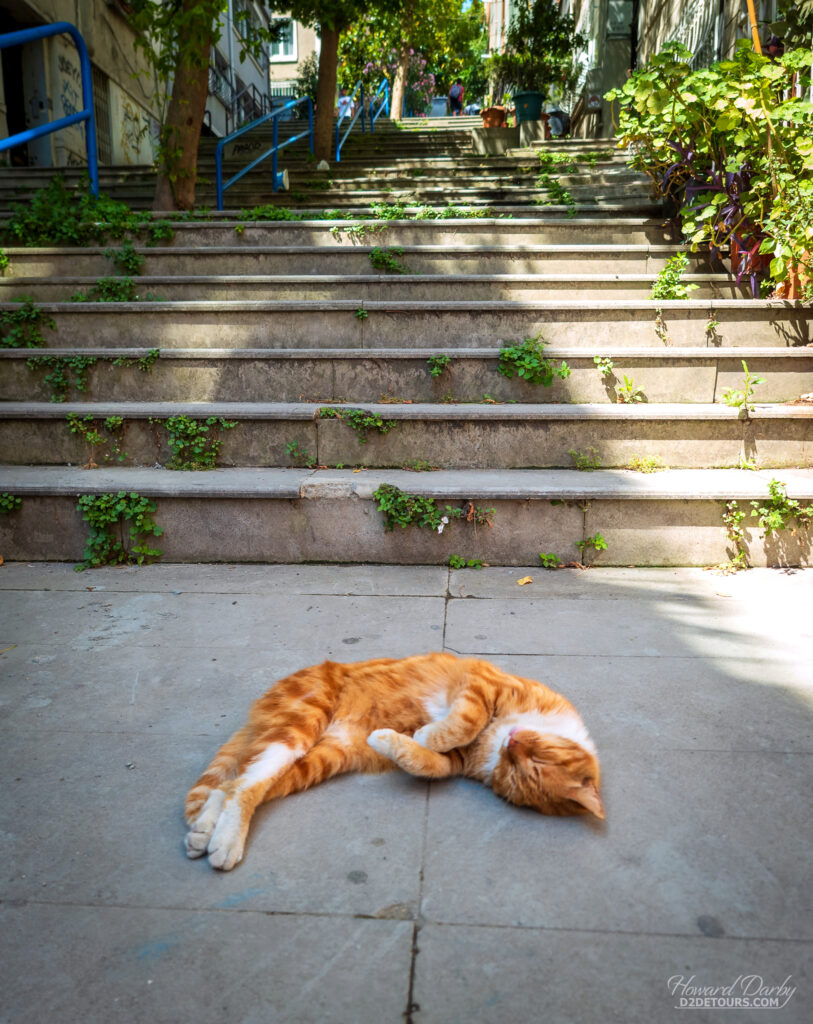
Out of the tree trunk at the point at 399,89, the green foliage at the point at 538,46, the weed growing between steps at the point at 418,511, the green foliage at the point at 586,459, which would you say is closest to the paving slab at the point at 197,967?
the weed growing between steps at the point at 418,511

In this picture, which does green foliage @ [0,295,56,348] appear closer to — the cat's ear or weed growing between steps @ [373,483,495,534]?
weed growing between steps @ [373,483,495,534]

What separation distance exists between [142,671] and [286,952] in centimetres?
138

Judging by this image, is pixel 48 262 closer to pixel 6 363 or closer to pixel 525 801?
pixel 6 363

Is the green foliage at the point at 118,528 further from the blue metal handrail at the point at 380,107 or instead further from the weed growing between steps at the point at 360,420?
the blue metal handrail at the point at 380,107

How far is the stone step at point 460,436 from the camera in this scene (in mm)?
4023

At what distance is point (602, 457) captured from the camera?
4.10 m

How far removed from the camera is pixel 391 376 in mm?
4535

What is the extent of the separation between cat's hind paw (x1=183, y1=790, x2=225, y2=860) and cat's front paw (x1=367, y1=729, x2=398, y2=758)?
15.3 inches

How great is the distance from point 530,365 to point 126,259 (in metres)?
3.18

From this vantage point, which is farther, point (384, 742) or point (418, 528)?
point (418, 528)

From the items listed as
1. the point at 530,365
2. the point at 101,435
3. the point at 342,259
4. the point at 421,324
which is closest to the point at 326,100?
the point at 342,259

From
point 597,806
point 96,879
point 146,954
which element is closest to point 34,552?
point 96,879

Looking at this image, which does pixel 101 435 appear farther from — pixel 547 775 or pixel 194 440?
pixel 547 775

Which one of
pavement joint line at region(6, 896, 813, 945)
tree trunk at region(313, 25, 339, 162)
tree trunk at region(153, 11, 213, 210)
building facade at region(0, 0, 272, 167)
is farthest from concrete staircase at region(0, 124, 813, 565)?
tree trunk at region(313, 25, 339, 162)
